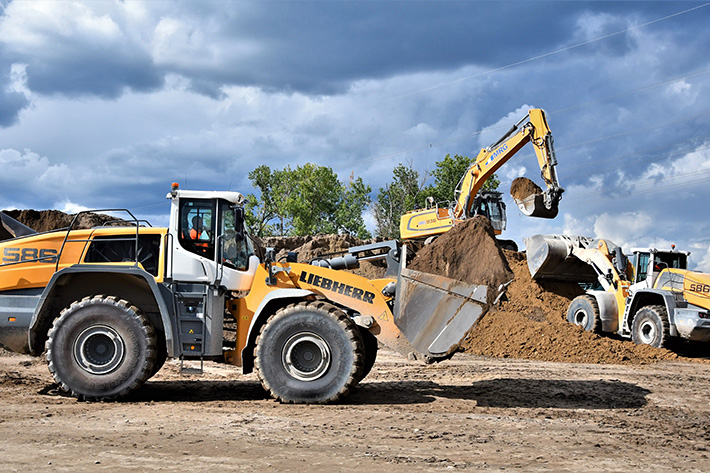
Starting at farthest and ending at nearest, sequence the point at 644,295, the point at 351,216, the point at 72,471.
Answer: the point at 351,216
the point at 644,295
the point at 72,471

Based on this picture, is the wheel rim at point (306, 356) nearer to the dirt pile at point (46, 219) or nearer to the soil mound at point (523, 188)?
the soil mound at point (523, 188)

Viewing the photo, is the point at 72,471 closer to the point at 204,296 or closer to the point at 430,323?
the point at 204,296

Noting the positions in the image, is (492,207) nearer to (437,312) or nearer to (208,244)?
(437,312)

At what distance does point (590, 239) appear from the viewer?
18625mm

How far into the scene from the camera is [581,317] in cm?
1761

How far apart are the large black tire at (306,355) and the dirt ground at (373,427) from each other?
260 millimetres

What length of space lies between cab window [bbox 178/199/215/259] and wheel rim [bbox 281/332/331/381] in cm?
164

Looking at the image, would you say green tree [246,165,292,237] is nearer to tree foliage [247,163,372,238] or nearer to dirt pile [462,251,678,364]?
tree foliage [247,163,372,238]

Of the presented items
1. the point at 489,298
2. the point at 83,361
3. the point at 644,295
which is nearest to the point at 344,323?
the point at 489,298

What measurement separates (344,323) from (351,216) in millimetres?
43990

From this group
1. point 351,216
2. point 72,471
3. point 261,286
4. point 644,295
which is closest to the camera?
point 72,471

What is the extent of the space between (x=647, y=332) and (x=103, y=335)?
43.5 ft

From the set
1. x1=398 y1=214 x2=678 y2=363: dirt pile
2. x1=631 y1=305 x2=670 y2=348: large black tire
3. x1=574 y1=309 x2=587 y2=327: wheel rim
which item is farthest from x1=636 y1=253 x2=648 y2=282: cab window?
x1=398 y1=214 x2=678 y2=363: dirt pile

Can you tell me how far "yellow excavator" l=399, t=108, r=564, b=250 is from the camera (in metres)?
17.8
